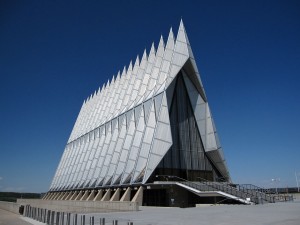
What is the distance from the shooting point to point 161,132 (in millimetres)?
33500

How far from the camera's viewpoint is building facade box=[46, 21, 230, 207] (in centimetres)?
3375

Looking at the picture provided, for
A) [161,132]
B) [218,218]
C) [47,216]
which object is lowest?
[47,216]

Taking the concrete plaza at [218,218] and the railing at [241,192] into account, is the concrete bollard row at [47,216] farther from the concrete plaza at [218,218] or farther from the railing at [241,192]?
the railing at [241,192]

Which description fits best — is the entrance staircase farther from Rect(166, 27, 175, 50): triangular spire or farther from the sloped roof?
Rect(166, 27, 175, 50): triangular spire

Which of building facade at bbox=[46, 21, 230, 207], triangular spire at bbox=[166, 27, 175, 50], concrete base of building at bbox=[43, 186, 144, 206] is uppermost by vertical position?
triangular spire at bbox=[166, 27, 175, 50]

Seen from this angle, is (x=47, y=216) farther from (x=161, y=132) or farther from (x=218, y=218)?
(x=161, y=132)

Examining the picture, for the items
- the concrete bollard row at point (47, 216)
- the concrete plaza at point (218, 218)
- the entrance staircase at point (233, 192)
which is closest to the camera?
the concrete plaza at point (218, 218)

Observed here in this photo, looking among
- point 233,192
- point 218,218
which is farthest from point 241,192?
point 218,218

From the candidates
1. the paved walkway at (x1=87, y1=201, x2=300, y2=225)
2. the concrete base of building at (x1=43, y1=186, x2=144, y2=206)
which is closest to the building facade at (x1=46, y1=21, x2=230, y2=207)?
the concrete base of building at (x1=43, y1=186, x2=144, y2=206)

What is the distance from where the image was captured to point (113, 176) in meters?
38.1

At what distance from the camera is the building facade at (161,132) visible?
33.8 meters

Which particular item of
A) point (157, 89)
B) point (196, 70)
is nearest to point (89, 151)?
point (157, 89)

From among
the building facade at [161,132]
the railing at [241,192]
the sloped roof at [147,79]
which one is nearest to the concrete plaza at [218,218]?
the railing at [241,192]

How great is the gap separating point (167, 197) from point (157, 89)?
1409cm
